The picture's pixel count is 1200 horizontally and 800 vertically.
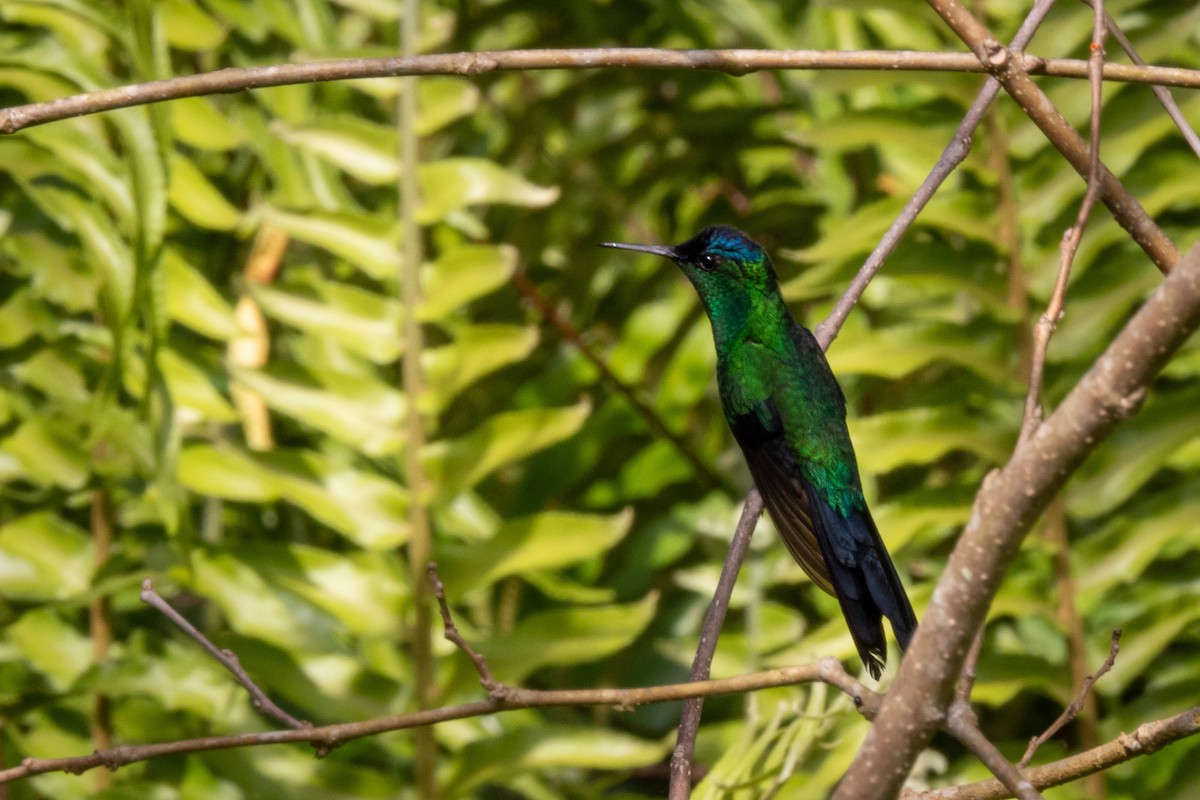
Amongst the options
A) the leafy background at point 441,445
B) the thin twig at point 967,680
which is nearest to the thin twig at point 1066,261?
the thin twig at point 967,680

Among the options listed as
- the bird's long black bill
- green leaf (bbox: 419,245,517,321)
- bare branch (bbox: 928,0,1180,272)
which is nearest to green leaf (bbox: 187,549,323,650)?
green leaf (bbox: 419,245,517,321)

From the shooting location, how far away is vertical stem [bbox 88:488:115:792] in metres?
2.94

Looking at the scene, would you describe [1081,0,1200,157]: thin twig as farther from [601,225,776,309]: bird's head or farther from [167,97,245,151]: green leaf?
[167,97,245,151]: green leaf

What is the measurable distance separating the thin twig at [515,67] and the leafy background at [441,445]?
2.89 feet

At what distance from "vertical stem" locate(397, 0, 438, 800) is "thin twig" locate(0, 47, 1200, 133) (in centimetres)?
137

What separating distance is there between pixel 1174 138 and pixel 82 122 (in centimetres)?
247

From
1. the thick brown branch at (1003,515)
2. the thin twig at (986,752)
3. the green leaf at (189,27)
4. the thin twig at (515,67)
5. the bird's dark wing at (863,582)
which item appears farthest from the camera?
the green leaf at (189,27)

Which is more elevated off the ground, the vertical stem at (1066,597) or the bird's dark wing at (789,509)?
the vertical stem at (1066,597)

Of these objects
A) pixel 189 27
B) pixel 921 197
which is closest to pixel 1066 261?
pixel 921 197

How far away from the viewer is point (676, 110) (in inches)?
154

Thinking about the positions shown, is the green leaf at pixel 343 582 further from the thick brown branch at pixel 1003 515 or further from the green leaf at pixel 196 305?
the thick brown branch at pixel 1003 515

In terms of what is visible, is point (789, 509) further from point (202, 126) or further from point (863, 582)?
point (202, 126)

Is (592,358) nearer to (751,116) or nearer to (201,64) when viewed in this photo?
(751,116)

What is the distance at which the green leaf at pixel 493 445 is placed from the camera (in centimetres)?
288
